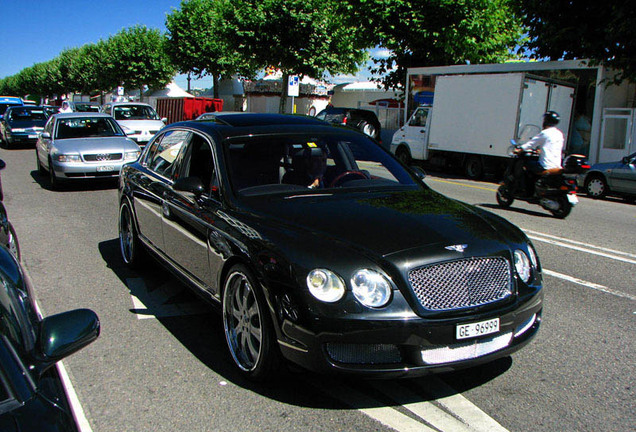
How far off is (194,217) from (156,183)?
1.19 metres

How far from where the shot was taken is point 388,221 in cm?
370

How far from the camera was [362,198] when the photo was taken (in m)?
4.26

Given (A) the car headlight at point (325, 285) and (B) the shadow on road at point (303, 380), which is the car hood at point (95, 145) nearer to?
(B) the shadow on road at point (303, 380)

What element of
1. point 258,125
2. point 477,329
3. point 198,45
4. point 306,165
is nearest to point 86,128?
point 258,125

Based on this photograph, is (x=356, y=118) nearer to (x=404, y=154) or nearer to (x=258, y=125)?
(x=404, y=154)

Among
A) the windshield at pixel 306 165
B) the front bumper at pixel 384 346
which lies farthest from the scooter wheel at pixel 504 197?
the front bumper at pixel 384 346

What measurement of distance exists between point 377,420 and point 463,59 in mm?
23638

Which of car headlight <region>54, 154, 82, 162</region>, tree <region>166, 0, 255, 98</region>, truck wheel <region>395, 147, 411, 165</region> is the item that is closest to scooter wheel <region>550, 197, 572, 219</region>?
car headlight <region>54, 154, 82, 162</region>

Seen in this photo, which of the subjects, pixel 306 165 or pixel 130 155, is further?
pixel 130 155

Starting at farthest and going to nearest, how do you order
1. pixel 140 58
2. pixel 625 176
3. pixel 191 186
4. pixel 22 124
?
pixel 140 58
pixel 22 124
pixel 625 176
pixel 191 186

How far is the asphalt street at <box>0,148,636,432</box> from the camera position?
126 inches

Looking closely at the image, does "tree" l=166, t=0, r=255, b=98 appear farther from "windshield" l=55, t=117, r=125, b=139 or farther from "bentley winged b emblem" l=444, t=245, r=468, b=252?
"bentley winged b emblem" l=444, t=245, r=468, b=252

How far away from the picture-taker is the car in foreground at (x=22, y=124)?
2375 centimetres

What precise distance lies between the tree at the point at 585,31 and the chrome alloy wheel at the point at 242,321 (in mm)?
14839
